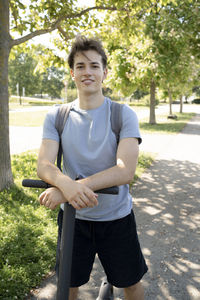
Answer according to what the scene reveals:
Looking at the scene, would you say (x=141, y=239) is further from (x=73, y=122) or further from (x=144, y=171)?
(x=144, y=171)

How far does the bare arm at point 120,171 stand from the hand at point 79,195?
6cm

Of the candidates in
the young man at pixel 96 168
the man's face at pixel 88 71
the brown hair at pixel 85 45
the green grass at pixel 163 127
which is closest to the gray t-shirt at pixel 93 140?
the young man at pixel 96 168

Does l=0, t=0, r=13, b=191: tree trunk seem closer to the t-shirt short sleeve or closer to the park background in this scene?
the park background

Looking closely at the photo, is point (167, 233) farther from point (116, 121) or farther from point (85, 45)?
point (85, 45)

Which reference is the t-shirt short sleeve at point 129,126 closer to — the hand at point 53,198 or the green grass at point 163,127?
the hand at point 53,198

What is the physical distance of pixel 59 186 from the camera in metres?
1.55

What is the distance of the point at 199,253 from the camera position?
3.44m

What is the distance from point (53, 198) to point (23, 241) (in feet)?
7.35

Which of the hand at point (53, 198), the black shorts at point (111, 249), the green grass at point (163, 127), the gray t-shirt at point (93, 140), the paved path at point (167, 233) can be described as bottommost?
the paved path at point (167, 233)

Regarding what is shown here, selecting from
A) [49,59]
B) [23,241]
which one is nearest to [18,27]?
[49,59]

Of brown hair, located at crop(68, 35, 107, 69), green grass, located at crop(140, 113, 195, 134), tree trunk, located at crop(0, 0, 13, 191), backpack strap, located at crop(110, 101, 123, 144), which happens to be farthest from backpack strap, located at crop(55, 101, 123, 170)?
green grass, located at crop(140, 113, 195, 134)

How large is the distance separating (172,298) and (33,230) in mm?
1970

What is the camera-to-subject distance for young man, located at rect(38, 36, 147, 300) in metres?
1.66

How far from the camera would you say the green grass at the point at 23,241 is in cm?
277
